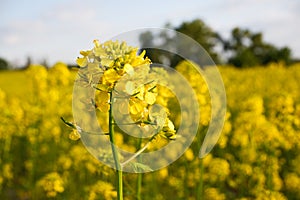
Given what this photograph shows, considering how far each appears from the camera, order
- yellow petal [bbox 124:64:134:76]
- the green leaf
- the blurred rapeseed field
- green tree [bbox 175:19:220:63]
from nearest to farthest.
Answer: yellow petal [bbox 124:64:134:76], the green leaf, the blurred rapeseed field, green tree [bbox 175:19:220:63]

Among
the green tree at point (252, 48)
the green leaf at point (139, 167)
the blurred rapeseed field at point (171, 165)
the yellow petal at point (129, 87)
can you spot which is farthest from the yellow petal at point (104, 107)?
the green tree at point (252, 48)

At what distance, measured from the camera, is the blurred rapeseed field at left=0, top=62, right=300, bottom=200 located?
3.97 metres

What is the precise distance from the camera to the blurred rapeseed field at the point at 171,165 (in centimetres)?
397

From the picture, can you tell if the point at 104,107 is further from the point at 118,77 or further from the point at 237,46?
the point at 237,46

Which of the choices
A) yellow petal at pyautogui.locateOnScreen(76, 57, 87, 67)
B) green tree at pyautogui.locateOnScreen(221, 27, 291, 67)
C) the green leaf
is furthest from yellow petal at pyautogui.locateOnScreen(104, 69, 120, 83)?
green tree at pyautogui.locateOnScreen(221, 27, 291, 67)

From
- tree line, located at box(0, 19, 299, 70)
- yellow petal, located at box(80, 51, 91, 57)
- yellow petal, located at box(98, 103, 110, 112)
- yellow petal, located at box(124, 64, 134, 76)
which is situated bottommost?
yellow petal, located at box(98, 103, 110, 112)

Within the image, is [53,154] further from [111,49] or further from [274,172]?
[111,49]

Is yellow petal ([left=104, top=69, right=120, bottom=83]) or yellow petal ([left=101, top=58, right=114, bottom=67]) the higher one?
yellow petal ([left=101, top=58, right=114, bottom=67])

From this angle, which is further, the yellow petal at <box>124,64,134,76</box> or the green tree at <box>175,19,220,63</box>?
the green tree at <box>175,19,220,63</box>

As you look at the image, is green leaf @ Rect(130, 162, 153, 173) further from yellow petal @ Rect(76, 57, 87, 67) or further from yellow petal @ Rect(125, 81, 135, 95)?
yellow petal @ Rect(76, 57, 87, 67)

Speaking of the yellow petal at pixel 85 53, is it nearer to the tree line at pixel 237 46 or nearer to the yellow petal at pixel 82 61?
the yellow petal at pixel 82 61

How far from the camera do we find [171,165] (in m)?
4.98

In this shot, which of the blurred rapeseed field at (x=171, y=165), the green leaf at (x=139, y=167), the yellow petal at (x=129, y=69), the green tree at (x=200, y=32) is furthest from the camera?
the green tree at (x=200, y=32)

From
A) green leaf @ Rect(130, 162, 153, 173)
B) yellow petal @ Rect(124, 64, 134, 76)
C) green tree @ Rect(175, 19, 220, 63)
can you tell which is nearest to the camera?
yellow petal @ Rect(124, 64, 134, 76)
